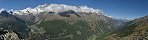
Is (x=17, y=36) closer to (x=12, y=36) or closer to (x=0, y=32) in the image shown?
(x=12, y=36)

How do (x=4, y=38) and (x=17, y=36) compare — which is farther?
(x=17, y=36)

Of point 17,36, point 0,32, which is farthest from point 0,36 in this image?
point 17,36

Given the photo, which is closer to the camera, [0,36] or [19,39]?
[0,36]

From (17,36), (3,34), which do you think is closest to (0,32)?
(3,34)

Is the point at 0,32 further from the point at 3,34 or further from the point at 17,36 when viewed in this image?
the point at 17,36

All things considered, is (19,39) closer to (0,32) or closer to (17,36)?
(17,36)

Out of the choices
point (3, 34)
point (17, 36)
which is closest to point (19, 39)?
point (17, 36)
